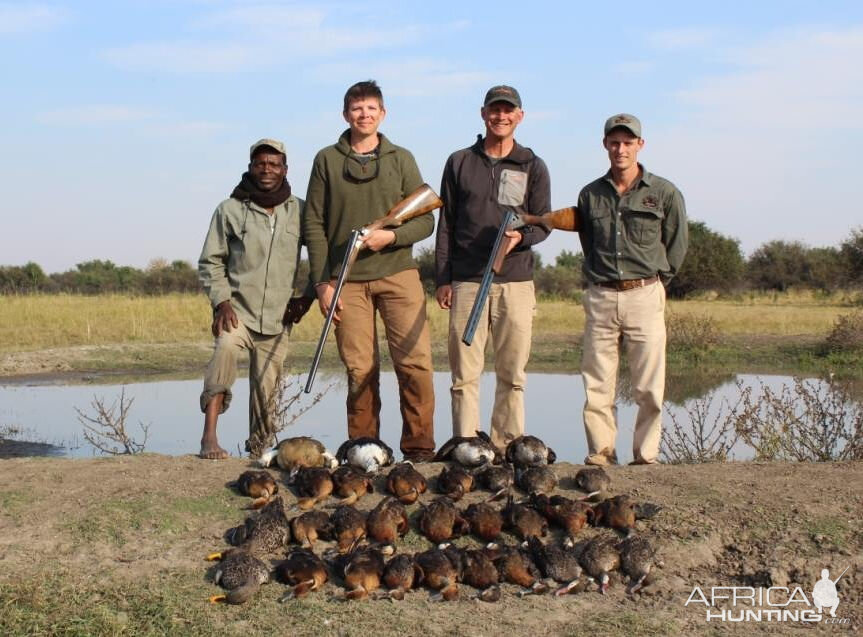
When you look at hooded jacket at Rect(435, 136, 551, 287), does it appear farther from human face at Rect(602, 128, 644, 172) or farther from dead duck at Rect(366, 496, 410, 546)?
dead duck at Rect(366, 496, 410, 546)

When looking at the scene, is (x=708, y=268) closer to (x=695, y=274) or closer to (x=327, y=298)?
(x=695, y=274)

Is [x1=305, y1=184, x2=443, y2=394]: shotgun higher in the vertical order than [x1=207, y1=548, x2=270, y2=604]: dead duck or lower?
higher

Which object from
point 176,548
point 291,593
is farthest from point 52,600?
point 291,593

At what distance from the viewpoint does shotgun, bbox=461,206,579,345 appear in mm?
6723

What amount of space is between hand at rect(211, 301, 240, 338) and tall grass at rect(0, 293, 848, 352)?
14.7 metres

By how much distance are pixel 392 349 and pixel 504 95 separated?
191 cm

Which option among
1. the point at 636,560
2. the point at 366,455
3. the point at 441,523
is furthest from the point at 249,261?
the point at 636,560

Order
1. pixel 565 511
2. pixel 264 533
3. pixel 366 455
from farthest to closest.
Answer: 1. pixel 366 455
2. pixel 565 511
3. pixel 264 533

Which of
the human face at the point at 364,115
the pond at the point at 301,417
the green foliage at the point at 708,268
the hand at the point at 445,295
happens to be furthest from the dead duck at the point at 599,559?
the green foliage at the point at 708,268

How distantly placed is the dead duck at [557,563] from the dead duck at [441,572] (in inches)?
18.2

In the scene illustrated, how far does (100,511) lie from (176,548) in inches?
24.7

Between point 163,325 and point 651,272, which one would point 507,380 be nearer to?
point 651,272

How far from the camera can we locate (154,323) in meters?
24.0

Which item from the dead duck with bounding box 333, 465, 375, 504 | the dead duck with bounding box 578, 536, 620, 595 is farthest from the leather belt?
the dead duck with bounding box 333, 465, 375, 504
